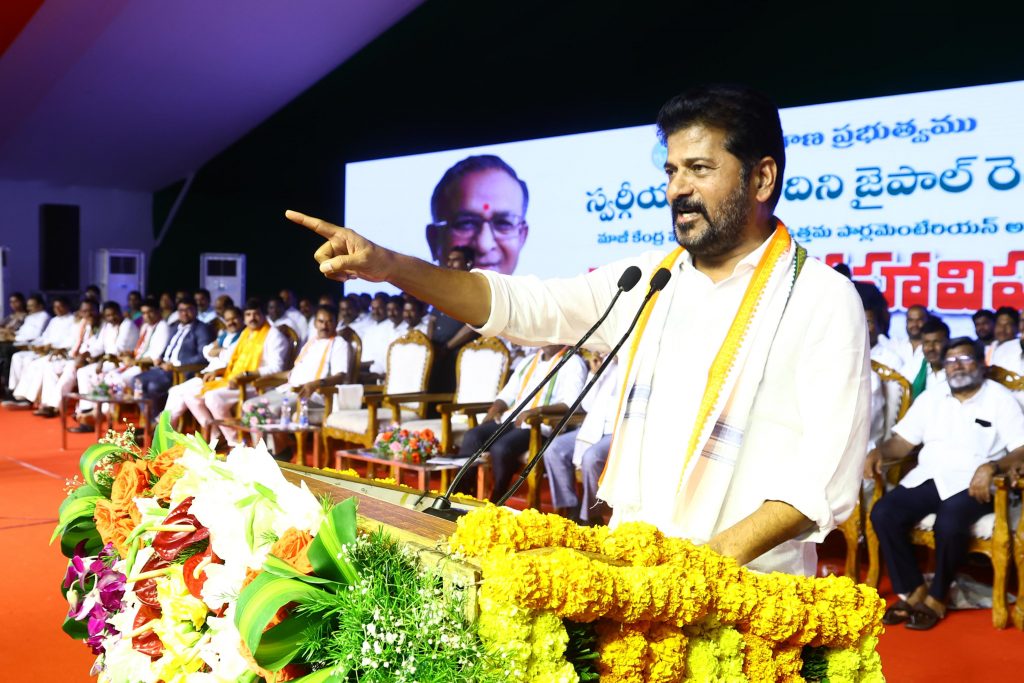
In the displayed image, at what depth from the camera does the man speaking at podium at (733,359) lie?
4.66 ft

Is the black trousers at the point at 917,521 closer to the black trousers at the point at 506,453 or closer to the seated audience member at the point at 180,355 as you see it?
the black trousers at the point at 506,453

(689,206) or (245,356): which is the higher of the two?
(689,206)

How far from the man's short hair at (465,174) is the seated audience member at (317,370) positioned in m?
3.16

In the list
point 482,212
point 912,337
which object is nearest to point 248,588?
point 912,337

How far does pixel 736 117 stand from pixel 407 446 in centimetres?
385

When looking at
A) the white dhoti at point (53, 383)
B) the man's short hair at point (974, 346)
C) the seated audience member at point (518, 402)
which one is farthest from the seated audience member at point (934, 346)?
the white dhoti at point (53, 383)

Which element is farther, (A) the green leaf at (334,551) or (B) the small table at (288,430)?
(B) the small table at (288,430)

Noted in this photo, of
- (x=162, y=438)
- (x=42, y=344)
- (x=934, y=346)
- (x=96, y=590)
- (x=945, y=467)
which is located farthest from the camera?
(x=42, y=344)

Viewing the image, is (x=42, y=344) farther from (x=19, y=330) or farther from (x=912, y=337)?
(x=912, y=337)

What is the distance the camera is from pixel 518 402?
550 centimetres

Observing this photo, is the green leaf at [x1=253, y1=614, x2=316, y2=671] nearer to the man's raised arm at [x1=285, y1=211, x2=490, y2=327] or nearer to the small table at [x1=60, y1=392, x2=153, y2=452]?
the man's raised arm at [x1=285, y1=211, x2=490, y2=327]

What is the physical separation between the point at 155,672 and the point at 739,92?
45.0 inches

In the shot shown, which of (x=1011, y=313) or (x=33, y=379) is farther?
(x=33, y=379)

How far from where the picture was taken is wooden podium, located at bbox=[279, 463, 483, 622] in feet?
3.03
